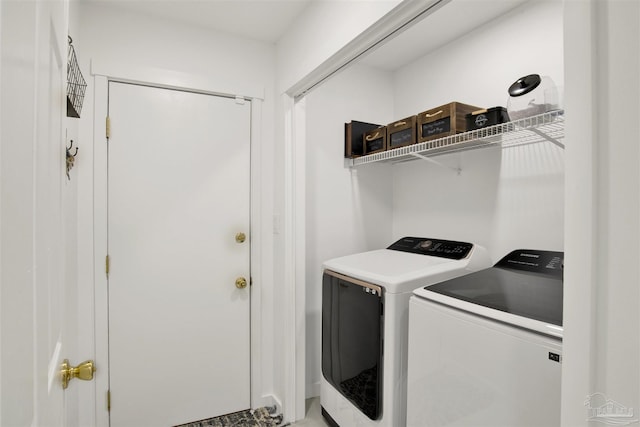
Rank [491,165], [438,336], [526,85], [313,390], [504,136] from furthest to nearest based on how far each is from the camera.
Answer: [313,390], [491,165], [504,136], [526,85], [438,336]

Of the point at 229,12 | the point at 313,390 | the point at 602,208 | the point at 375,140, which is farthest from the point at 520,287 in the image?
the point at 229,12

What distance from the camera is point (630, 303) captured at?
0.39m

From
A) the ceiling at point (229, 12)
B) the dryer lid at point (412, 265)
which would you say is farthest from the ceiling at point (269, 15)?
the dryer lid at point (412, 265)

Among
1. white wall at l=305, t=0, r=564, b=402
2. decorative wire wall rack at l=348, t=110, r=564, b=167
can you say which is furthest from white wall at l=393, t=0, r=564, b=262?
decorative wire wall rack at l=348, t=110, r=564, b=167

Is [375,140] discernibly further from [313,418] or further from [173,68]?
[313,418]

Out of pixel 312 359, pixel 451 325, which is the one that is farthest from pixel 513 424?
pixel 312 359

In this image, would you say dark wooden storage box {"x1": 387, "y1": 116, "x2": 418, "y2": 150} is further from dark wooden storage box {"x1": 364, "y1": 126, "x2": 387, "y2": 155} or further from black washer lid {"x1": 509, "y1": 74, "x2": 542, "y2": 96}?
black washer lid {"x1": 509, "y1": 74, "x2": 542, "y2": 96}

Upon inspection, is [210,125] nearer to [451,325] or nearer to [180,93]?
[180,93]

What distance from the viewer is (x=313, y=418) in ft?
6.92

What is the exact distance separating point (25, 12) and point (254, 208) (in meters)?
1.85

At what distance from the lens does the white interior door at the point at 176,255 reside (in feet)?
6.29

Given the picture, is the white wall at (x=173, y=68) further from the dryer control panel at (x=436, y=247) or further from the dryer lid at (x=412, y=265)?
the dryer control panel at (x=436, y=247)

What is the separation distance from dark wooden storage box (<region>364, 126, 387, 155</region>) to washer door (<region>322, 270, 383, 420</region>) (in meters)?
0.95

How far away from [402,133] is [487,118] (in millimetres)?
558
